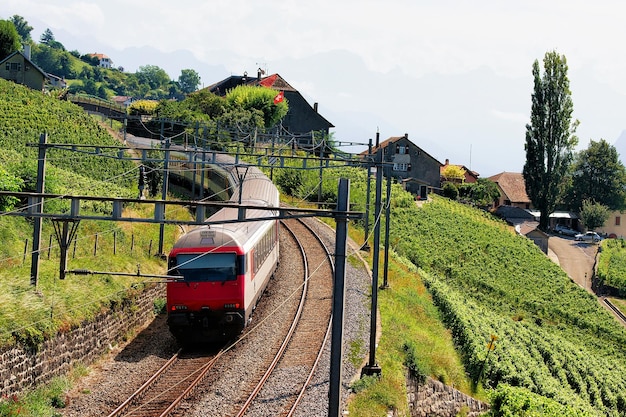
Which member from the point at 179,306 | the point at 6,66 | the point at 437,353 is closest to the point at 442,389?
the point at 437,353

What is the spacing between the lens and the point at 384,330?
2150 centimetres

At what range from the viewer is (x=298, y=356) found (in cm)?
1862

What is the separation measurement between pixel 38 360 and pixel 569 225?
301 ft

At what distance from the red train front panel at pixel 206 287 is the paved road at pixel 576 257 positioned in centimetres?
5241

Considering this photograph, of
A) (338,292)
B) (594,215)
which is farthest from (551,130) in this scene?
(338,292)

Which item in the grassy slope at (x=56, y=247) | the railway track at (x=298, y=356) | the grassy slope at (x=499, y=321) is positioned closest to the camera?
the railway track at (x=298, y=356)

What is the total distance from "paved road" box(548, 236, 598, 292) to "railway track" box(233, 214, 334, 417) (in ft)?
150

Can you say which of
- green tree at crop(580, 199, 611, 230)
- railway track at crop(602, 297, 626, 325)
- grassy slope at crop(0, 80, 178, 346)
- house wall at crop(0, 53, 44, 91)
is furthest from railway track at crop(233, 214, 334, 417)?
green tree at crop(580, 199, 611, 230)

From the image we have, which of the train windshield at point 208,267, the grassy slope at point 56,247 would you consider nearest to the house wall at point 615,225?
the grassy slope at point 56,247

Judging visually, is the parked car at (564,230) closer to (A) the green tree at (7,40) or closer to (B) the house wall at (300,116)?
(B) the house wall at (300,116)

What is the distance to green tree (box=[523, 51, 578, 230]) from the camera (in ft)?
242

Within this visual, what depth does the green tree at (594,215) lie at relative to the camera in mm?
90250

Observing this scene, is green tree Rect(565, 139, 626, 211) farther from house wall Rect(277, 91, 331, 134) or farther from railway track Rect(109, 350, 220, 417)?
railway track Rect(109, 350, 220, 417)

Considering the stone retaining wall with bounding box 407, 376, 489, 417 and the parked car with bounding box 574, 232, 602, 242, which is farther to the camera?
the parked car with bounding box 574, 232, 602, 242
